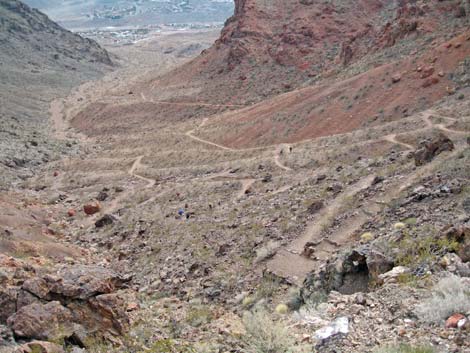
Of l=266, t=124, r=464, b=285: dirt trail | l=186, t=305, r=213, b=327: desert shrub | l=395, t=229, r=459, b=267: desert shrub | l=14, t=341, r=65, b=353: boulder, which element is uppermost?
l=395, t=229, r=459, b=267: desert shrub

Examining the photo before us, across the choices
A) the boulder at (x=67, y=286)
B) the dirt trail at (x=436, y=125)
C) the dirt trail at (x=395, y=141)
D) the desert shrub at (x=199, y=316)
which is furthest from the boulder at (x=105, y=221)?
the dirt trail at (x=436, y=125)

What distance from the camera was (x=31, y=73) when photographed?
283 ft

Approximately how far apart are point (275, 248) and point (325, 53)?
141ft

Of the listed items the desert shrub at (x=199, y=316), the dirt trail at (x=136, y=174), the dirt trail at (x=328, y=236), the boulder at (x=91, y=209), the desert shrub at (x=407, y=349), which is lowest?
the dirt trail at (x=136, y=174)

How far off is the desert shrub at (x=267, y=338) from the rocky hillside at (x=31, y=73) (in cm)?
2755

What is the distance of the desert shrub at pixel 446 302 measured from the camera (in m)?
6.14

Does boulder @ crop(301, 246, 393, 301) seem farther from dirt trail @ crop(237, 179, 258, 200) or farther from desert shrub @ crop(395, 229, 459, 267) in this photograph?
dirt trail @ crop(237, 179, 258, 200)

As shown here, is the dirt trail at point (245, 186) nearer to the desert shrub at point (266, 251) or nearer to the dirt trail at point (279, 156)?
the dirt trail at point (279, 156)

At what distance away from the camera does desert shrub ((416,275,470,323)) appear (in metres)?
6.14

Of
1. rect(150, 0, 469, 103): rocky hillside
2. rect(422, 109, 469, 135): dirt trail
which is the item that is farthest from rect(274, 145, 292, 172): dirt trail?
rect(150, 0, 469, 103): rocky hillside

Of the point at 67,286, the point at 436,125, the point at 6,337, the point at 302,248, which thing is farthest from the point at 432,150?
the point at 6,337

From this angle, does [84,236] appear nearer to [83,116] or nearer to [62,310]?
[62,310]

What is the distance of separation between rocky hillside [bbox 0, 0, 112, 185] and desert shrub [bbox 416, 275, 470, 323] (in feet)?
94.2

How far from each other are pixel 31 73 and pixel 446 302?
88.6 meters
